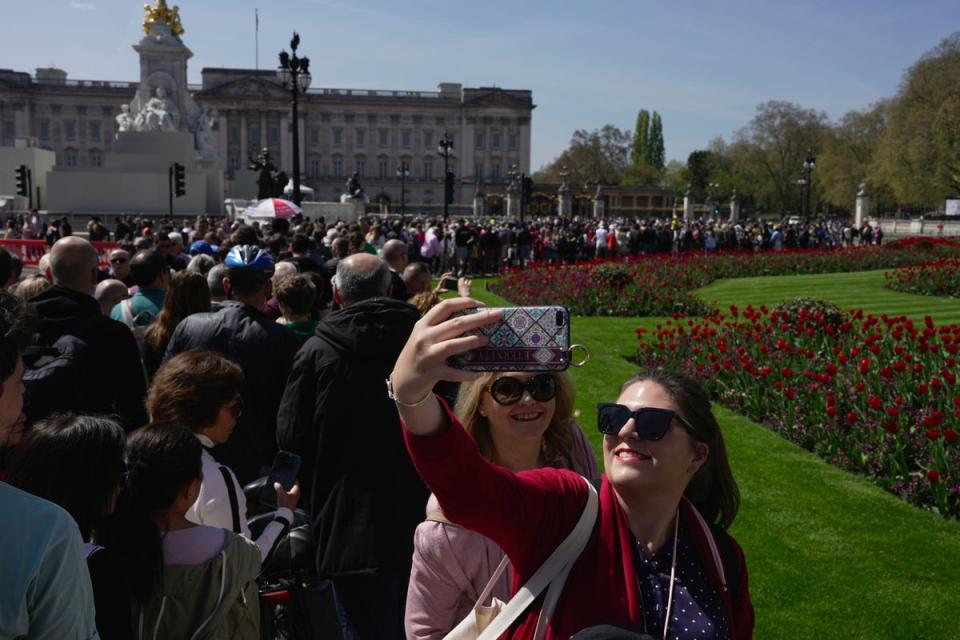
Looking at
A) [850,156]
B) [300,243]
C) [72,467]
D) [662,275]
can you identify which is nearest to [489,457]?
[72,467]

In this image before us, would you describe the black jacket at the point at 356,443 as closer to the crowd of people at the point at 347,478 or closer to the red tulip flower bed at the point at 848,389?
the crowd of people at the point at 347,478

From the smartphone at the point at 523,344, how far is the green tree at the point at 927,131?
5096 cm

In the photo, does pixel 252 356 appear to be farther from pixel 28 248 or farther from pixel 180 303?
pixel 28 248

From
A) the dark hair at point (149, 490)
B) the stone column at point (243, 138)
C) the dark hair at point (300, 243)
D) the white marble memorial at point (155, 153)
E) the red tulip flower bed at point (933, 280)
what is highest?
the stone column at point (243, 138)

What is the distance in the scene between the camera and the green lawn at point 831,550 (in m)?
4.92

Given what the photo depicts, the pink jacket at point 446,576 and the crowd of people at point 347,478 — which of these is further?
the pink jacket at point 446,576

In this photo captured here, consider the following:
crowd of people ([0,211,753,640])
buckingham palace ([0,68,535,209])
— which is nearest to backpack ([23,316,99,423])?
crowd of people ([0,211,753,640])

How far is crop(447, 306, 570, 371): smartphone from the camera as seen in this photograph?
1789mm

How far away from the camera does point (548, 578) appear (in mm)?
2002

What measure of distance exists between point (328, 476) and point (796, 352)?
7.00 meters

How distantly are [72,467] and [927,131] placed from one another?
52.6 m

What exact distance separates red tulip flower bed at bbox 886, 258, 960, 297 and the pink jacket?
751 inches

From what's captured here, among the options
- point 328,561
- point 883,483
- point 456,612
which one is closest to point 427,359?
point 456,612

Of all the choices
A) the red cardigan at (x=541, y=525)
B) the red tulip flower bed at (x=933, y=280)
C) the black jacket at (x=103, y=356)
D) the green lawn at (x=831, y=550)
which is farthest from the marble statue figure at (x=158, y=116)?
the red cardigan at (x=541, y=525)
